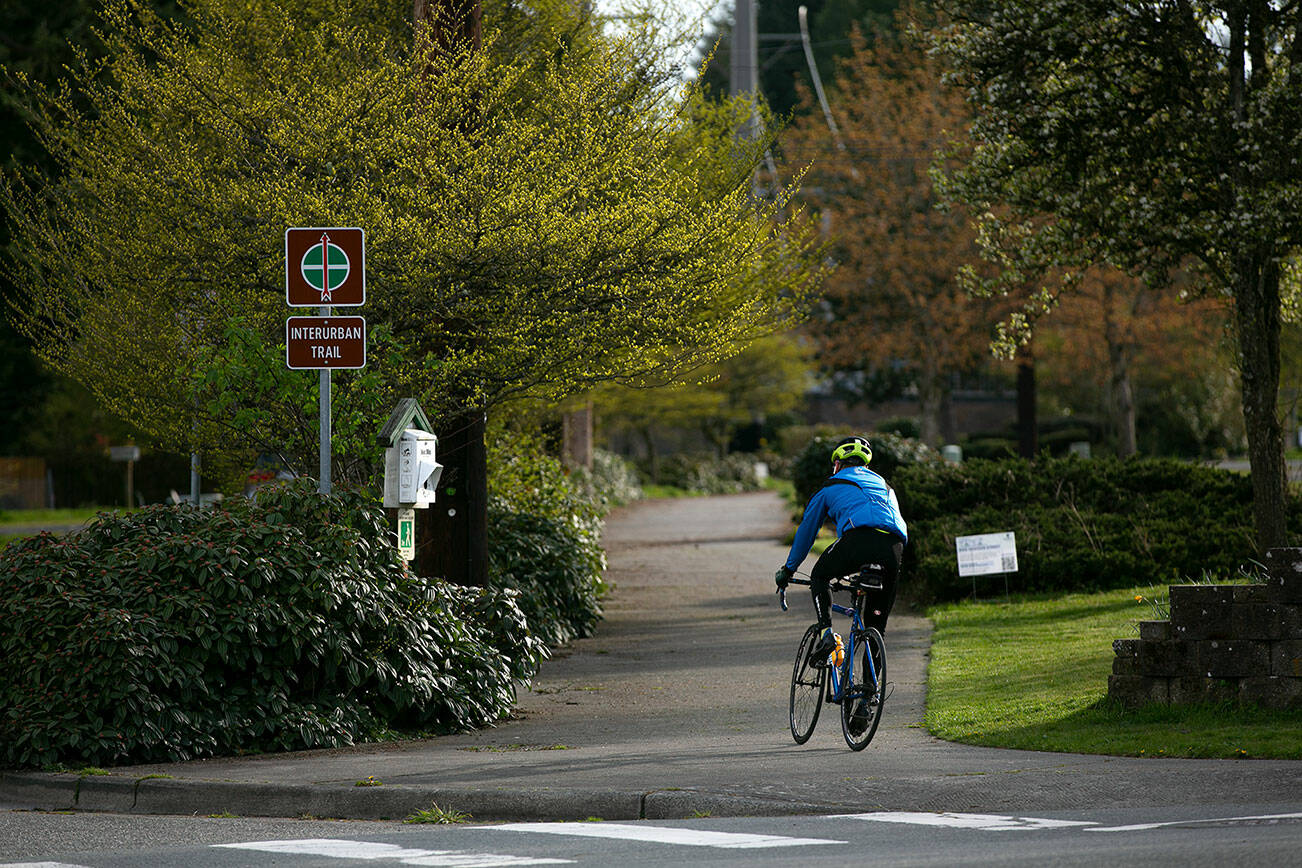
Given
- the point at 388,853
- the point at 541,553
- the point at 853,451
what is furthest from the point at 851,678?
the point at 541,553

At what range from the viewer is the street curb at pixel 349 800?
24.8ft

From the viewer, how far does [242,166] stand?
1277cm

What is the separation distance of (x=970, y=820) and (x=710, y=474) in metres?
43.9

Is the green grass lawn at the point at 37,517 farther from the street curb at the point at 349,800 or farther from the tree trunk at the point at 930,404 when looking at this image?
the street curb at the point at 349,800

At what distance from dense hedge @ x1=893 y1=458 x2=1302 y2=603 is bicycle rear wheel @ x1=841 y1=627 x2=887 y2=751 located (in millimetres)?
8710

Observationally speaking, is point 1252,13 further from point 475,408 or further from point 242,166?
point 242,166

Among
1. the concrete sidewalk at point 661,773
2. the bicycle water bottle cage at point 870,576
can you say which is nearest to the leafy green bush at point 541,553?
the concrete sidewalk at point 661,773

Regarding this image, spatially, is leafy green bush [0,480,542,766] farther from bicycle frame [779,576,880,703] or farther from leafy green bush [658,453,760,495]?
leafy green bush [658,453,760,495]

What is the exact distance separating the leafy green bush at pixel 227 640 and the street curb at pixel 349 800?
458 mm

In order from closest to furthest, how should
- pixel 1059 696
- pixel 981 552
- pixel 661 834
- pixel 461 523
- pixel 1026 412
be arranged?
pixel 661 834, pixel 1059 696, pixel 461 523, pixel 981 552, pixel 1026 412

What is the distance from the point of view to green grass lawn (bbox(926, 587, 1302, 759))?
29.5ft

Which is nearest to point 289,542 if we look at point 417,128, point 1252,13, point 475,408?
point 475,408

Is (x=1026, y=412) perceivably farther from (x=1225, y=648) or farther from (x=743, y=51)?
(x=1225, y=648)

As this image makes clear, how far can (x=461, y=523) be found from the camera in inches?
521
